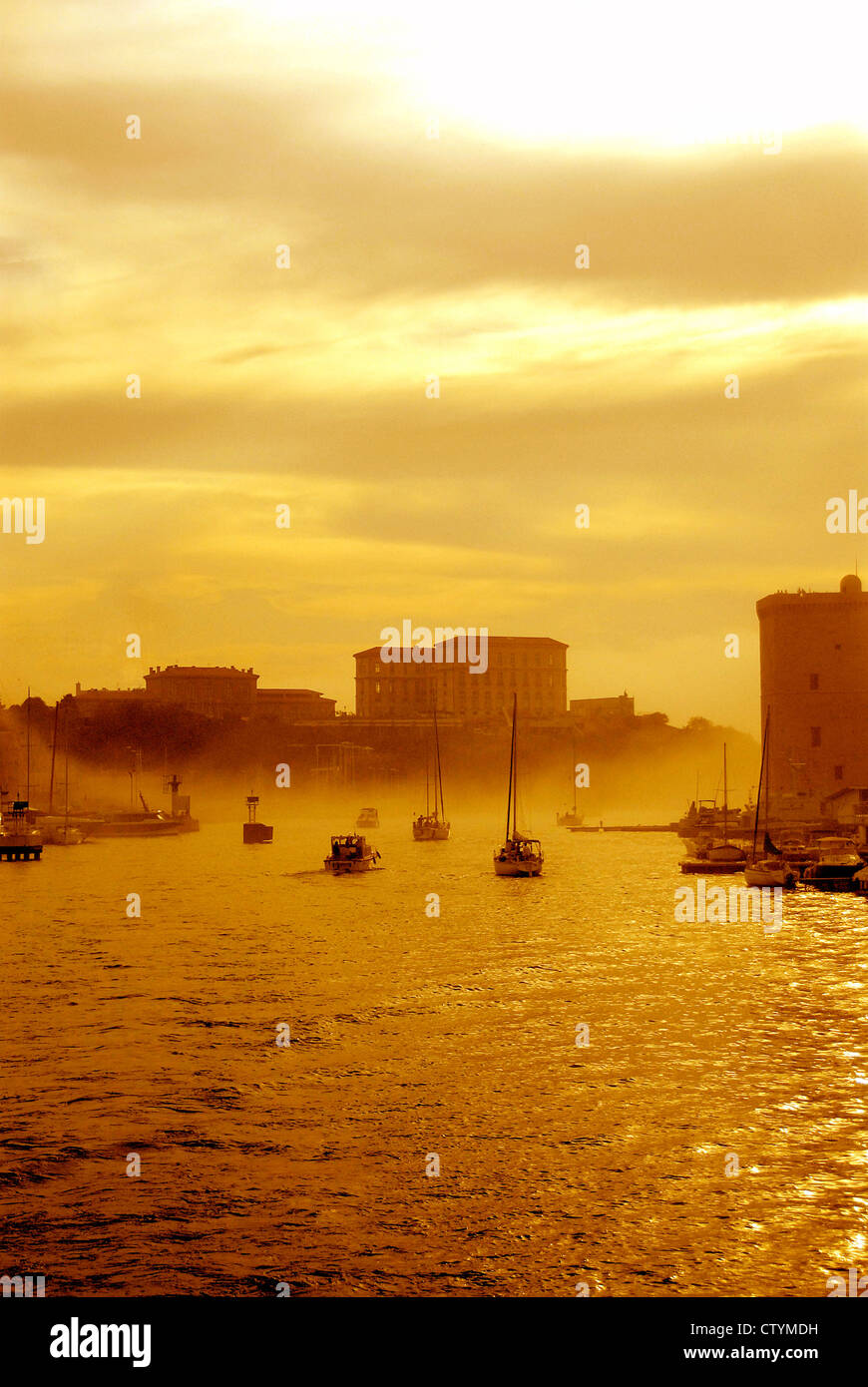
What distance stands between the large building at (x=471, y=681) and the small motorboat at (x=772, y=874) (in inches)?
4766

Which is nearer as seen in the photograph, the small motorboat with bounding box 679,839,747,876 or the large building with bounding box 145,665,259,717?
the small motorboat with bounding box 679,839,747,876

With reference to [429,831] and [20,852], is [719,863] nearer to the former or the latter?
[429,831]

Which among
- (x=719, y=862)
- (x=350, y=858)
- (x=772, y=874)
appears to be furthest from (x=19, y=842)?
(x=772, y=874)

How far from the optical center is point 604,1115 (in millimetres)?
16969

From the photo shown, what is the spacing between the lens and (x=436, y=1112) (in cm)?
1717

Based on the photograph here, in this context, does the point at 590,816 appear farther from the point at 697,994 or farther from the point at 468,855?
the point at 697,994

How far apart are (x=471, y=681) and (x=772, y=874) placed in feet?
421

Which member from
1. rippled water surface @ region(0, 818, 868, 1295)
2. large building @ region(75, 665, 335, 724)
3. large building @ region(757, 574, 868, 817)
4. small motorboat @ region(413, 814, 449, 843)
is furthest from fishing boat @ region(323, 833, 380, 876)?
large building @ region(75, 665, 335, 724)

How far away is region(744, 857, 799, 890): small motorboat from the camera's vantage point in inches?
1932

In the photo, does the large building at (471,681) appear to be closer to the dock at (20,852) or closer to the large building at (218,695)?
the large building at (218,695)

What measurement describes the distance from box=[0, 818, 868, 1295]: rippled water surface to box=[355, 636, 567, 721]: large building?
439ft

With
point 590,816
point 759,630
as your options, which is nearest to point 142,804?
point 590,816

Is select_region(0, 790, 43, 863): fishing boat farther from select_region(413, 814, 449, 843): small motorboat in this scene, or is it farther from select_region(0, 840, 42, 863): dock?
select_region(413, 814, 449, 843): small motorboat
